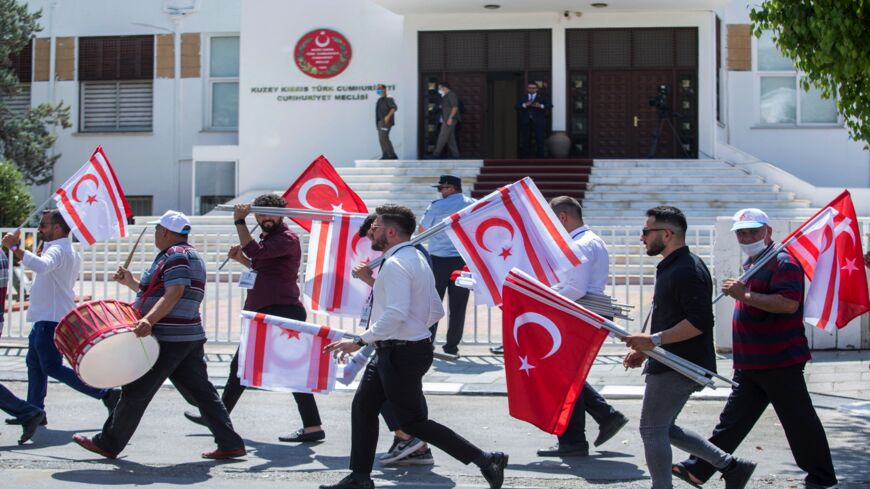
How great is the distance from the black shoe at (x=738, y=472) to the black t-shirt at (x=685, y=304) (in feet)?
1.85

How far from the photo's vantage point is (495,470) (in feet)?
22.0

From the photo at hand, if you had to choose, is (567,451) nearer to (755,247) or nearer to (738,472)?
(738,472)

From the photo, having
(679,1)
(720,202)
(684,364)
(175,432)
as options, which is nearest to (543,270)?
(684,364)

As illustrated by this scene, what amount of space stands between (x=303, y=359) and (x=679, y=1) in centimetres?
1823

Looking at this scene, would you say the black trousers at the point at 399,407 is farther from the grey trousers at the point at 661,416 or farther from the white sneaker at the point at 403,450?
the grey trousers at the point at 661,416

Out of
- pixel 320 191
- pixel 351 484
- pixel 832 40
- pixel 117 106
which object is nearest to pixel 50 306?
pixel 320 191

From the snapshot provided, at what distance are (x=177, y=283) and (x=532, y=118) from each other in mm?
17218

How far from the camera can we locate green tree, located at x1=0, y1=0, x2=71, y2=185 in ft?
85.4

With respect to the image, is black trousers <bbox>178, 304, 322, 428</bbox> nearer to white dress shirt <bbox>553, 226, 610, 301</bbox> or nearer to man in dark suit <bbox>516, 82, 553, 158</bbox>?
white dress shirt <bbox>553, 226, 610, 301</bbox>

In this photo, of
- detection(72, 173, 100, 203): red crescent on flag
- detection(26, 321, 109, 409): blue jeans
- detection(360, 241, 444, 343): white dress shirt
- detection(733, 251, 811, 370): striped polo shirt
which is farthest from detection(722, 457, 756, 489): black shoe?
detection(72, 173, 100, 203): red crescent on flag

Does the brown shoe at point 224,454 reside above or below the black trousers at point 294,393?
below

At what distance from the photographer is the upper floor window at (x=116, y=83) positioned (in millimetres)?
28062

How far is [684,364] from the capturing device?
5996 millimetres

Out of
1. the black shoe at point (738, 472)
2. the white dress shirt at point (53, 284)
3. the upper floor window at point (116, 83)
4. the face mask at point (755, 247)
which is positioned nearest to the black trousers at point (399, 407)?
the black shoe at point (738, 472)
